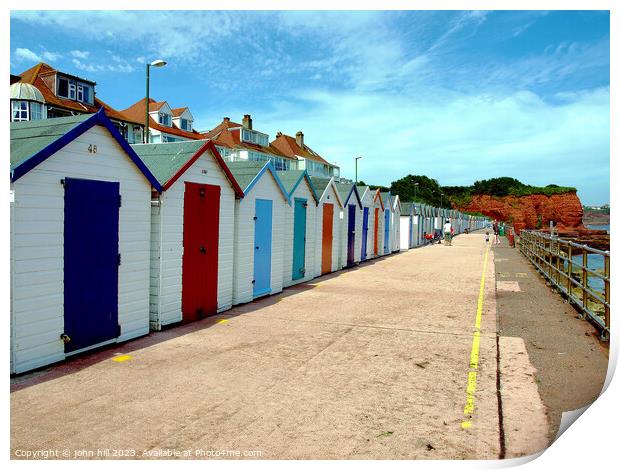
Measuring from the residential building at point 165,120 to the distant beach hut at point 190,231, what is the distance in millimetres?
36554

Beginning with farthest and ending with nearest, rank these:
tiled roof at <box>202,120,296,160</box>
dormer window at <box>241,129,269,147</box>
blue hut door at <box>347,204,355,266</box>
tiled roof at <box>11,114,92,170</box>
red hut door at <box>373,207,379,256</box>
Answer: dormer window at <box>241,129,269,147</box>
tiled roof at <box>202,120,296,160</box>
red hut door at <box>373,207,379,256</box>
blue hut door at <box>347,204,355,266</box>
tiled roof at <box>11,114,92,170</box>

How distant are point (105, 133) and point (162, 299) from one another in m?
2.96

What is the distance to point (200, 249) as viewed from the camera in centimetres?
923

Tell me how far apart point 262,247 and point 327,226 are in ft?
18.5

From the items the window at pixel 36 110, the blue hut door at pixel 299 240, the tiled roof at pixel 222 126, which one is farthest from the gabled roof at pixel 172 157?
the tiled roof at pixel 222 126

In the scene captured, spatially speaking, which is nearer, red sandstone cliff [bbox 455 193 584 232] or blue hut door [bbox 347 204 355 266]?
blue hut door [bbox 347 204 355 266]

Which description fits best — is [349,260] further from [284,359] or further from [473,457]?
[473,457]

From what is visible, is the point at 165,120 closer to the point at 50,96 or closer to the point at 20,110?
the point at 50,96

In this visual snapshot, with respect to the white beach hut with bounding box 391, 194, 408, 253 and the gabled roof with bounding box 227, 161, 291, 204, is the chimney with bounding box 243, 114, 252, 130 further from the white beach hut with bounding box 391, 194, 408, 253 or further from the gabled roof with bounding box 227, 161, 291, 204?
the gabled roof with bounding box 227, 161, 291, 204

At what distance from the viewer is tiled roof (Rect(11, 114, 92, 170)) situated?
5918 millimetres

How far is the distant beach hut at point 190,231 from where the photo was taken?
27.0ft

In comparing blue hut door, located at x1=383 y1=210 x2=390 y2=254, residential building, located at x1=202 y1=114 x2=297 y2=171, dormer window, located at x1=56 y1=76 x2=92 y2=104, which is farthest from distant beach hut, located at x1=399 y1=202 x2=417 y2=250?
dormer window, located at x1=56 y1=76 x2=92 y2=104

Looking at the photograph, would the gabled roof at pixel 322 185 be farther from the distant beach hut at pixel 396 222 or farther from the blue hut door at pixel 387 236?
the distant beach hut at pixel 396 222

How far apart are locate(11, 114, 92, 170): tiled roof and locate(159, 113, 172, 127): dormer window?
43.1m
